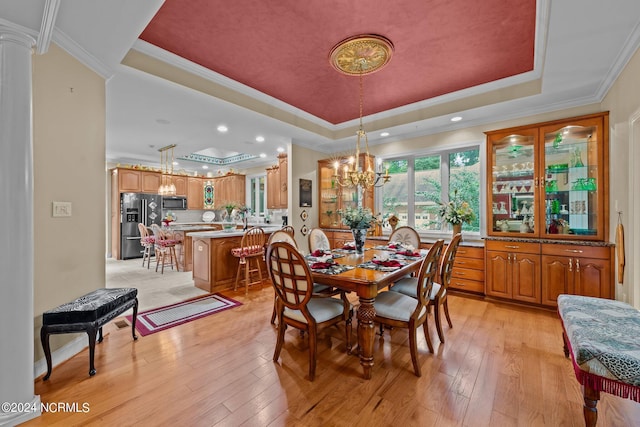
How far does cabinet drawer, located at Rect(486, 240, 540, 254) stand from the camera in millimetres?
3408

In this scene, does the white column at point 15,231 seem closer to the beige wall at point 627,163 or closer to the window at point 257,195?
the beige wall at point 627,163

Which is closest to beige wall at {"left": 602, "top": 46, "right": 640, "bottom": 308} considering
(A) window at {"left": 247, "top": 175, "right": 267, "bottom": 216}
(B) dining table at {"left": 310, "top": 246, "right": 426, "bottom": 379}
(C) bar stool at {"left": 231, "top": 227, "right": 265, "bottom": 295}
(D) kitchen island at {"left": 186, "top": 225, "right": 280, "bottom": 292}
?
(B) dining table at {"left": 310, "top": 246, "right": 426, "bottom": 379}

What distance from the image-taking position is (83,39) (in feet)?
7.22

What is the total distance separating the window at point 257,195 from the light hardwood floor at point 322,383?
5.22 metres

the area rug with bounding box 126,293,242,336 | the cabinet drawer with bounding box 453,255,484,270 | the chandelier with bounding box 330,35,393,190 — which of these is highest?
the chandelier with bounding box 330,35,393,190

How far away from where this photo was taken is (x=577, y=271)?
313 cm

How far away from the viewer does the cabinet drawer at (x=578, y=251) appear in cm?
300

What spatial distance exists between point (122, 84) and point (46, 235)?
1.79m

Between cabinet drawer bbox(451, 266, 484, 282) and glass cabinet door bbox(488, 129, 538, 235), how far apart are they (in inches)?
23.9

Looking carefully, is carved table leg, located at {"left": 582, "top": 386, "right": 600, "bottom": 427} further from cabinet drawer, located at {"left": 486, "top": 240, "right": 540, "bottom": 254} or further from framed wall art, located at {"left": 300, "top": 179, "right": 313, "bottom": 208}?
framed wall art, located at {"left": 300, "top": 179, "right": 313, "bottom": 208}

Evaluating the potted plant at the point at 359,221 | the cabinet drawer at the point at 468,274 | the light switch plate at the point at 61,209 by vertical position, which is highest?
the light switch plate at the point at 61,209

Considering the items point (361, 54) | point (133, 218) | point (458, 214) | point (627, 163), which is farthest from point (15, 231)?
point (133, 218)

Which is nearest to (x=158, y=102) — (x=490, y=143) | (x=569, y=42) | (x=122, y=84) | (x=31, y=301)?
(x=122, y=84)

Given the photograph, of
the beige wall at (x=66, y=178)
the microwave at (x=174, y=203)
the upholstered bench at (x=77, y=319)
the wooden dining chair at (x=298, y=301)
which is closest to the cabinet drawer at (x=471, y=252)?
the wooden dining chair at (x=298, y=301)
